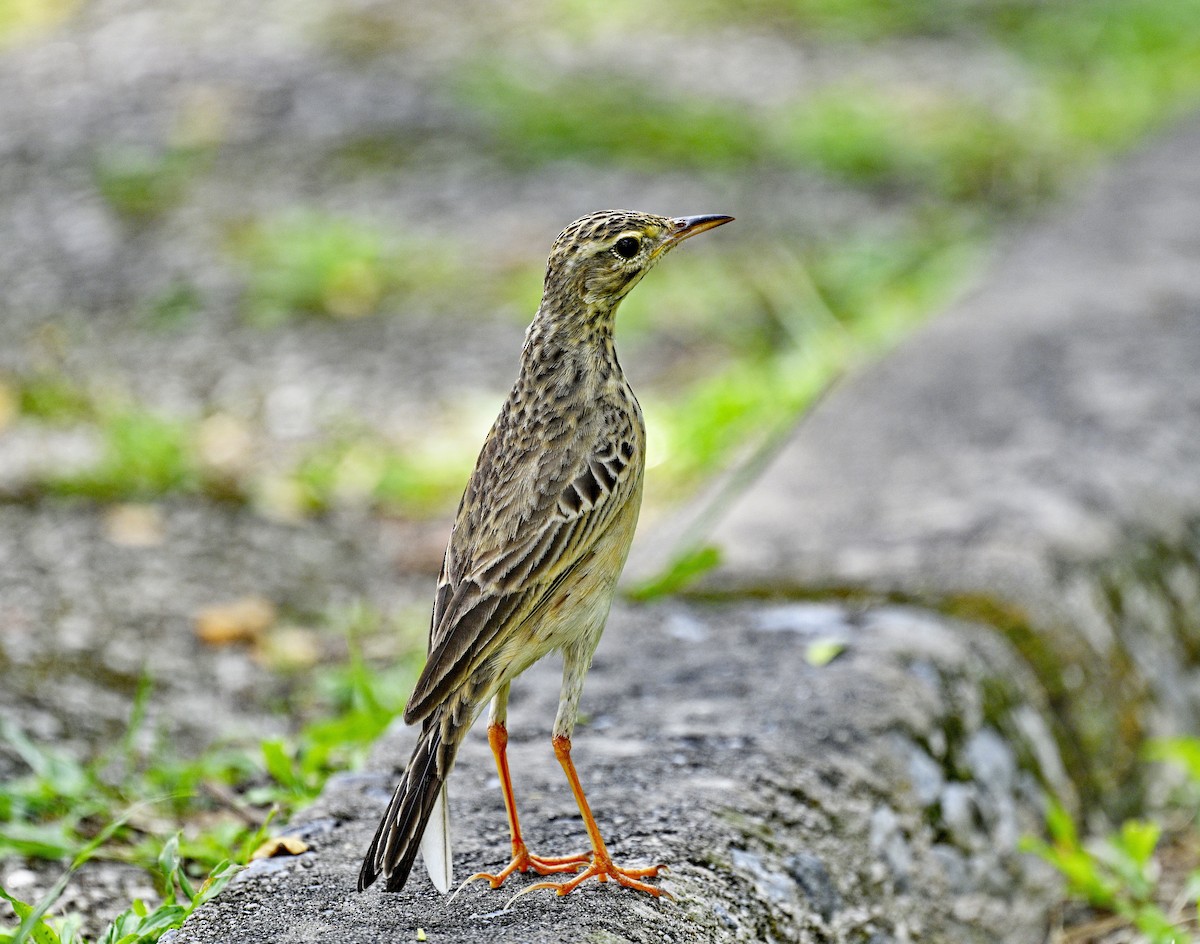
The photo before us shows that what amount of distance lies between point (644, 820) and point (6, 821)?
1.65 meters

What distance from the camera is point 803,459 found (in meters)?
5.63

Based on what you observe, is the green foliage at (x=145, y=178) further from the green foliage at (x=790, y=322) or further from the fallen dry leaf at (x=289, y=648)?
the fallen dry leaf at (x=289, y=648)

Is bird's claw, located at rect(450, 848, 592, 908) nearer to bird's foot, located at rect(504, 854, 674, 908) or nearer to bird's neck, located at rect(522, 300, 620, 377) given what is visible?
bird's foot, located at rect(504, 854, 674, 908)

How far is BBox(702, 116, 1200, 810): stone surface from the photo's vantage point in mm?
4703

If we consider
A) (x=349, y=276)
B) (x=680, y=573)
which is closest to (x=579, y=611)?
(x=680, y=573)

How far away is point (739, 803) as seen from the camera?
11.6 ft

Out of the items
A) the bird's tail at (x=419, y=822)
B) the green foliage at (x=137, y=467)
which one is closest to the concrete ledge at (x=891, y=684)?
the bird's tail at (x=419, y=822)

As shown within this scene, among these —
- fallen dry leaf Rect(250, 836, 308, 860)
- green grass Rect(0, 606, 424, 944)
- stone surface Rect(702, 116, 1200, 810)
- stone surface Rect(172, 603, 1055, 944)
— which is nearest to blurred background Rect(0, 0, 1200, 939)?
green grass Rect(0, 606, 424, 944)

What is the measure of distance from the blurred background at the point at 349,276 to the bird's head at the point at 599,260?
1.33 m

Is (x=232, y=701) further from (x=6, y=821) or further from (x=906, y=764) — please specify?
(x=906, y=764)

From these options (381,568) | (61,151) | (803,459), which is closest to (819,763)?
(803,459)

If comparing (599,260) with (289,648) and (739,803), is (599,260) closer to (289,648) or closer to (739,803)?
(739,803)

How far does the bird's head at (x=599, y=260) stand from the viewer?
11.8 ft

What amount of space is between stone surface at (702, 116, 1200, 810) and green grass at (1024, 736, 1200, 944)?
8.1 inches
